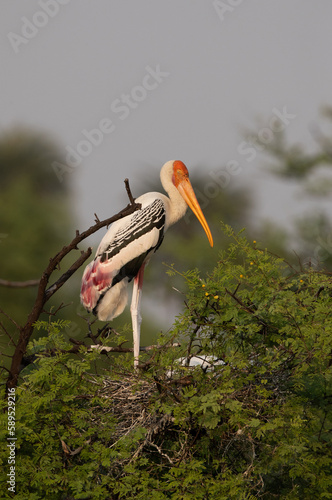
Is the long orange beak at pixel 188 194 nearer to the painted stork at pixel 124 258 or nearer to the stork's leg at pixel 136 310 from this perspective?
the painted stork at pixel 124 258

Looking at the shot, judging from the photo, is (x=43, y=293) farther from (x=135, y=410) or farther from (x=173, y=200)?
(x=173, y=200)

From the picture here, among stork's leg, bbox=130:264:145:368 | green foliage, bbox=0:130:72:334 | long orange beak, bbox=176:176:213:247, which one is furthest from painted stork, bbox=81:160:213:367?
green foliage, bbox=0:130:72:334

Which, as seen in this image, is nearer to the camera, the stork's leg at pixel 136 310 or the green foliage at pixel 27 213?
the stork's leg at pixel 136 310

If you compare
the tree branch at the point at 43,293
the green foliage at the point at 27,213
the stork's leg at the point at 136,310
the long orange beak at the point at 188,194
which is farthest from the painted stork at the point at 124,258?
the green foliage at the point at 27,213

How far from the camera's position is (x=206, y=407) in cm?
409

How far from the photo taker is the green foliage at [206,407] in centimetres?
412

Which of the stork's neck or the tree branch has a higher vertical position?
the tree branch

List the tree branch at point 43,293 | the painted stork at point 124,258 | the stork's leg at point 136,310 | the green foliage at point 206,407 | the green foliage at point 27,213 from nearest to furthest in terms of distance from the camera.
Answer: the green foliage at point 206,407
the tree branch at point 43,293
the stork's leg at point 136,310
the painted stork at point 124,258
the green foliage at point 27,213

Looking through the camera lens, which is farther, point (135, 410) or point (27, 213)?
point (27, 213)

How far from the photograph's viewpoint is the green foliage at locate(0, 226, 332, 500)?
412 centimetres

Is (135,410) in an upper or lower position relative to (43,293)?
lower

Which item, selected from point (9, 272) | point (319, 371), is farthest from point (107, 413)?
point (9, 272)

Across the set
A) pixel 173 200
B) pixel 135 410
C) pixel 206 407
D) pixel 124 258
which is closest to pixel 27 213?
pixel 173 200

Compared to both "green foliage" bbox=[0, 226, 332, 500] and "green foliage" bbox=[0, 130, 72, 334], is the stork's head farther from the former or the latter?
"green foliage" bbox=[0, 130, 72, 334]
